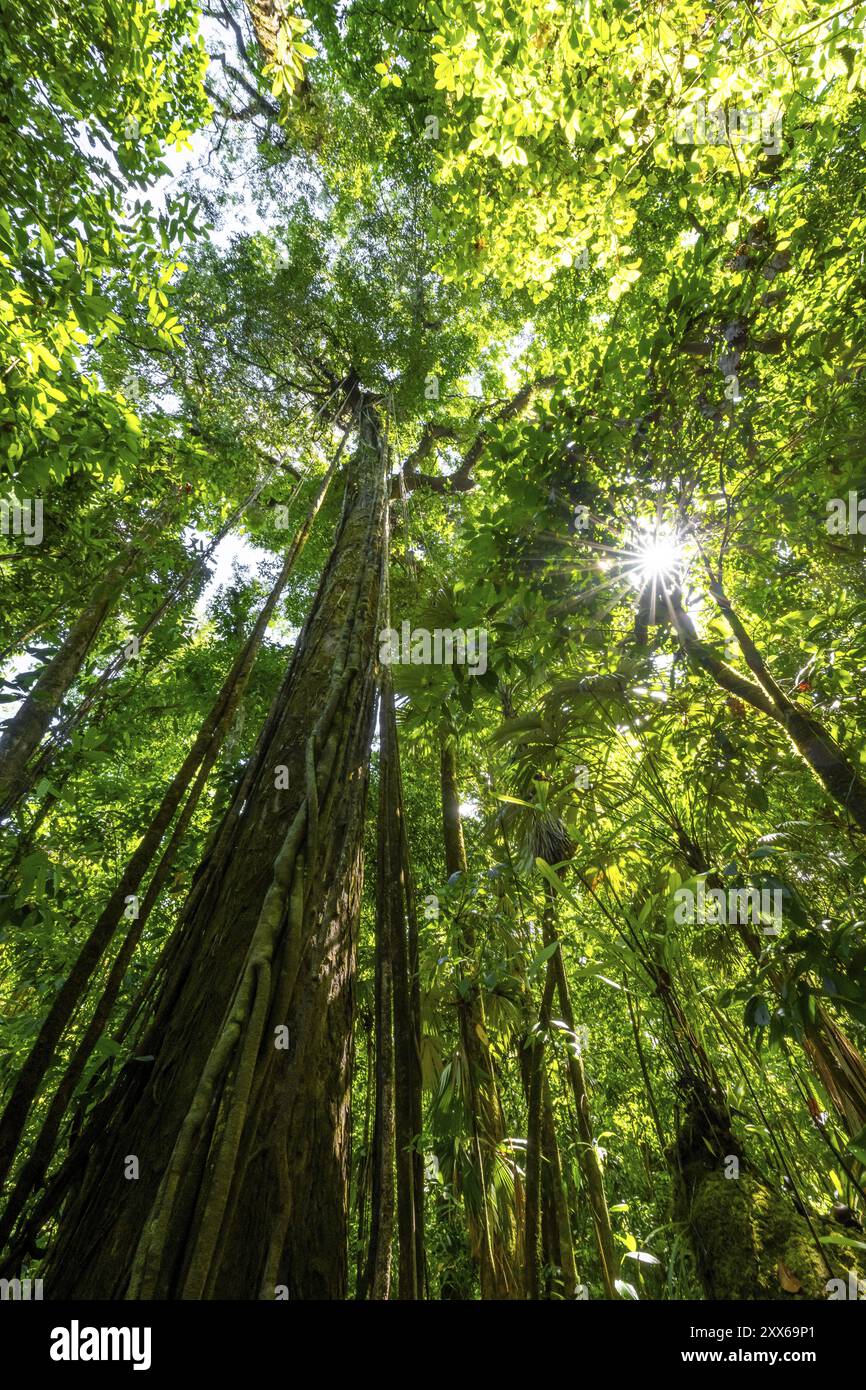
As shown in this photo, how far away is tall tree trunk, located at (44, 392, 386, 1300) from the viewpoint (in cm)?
84

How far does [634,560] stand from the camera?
254 cm

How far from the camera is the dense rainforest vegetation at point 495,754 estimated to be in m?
1.12

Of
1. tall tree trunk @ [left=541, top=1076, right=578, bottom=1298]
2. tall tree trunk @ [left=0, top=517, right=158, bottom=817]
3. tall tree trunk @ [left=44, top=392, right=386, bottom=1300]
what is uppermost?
tall tree trunk @ [left=0, top=517, right=158, bottom=817]

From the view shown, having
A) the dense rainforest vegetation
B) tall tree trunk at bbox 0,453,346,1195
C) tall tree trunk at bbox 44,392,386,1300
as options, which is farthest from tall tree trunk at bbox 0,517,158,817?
tall tree trunk at bbox 44,392,386,1300

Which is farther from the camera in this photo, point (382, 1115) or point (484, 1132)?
point (484, 1132)

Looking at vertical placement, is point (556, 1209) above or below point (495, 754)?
below

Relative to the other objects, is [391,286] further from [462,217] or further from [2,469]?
[2,469]

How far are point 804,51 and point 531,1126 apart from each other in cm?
438

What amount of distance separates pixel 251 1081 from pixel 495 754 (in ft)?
6.92

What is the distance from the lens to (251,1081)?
96cm

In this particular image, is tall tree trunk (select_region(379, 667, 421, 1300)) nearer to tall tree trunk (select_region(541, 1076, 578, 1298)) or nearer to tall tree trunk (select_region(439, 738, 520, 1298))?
tall tree trunk (select_region(439, 738, 520, 1298))

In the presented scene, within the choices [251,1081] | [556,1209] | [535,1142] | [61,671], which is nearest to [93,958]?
[251,1081]

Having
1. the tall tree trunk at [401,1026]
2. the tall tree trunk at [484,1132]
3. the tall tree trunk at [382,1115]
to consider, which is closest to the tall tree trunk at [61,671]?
the tall tree trunk at [401,1026]

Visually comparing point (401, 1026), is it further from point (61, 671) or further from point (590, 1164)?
point (61, 671)
